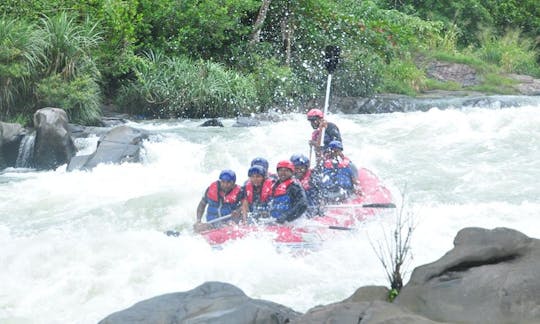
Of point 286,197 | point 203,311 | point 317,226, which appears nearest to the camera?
point 203,311

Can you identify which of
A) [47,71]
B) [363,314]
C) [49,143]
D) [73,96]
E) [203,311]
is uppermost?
[363,314]

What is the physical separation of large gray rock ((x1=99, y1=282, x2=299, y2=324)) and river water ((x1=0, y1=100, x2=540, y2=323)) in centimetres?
121

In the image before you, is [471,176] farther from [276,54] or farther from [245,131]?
[276,54]

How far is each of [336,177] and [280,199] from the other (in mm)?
1085

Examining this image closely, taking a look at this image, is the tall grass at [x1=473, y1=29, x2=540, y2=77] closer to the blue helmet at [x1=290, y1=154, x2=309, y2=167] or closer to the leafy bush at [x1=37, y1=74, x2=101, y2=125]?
the leafy bush at [x1=37, y1=74, x2=101, y2=125]

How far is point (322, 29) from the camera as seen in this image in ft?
60.0

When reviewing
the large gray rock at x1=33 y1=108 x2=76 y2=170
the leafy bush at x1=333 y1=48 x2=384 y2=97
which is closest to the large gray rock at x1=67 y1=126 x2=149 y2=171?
the large gray rock at x1=33 y1=108 x2=76 y2=170

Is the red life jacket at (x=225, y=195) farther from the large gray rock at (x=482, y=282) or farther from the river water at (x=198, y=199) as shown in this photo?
the large gray rock at (x=482, y=282)

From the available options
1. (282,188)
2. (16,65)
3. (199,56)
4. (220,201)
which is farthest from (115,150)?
(199,56)

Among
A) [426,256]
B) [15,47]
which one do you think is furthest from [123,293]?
[15,47]

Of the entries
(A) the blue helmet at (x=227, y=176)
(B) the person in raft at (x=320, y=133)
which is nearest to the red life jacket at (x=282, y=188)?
(A) the blue helmet at (x=227, y=176)

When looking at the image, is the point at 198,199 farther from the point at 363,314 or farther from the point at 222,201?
the point at 363,314

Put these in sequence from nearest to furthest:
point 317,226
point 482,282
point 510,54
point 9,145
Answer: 1. point 482,282
2. point 317,226
3. point 9,145
4. point 510,54

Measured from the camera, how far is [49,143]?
11375 mm
